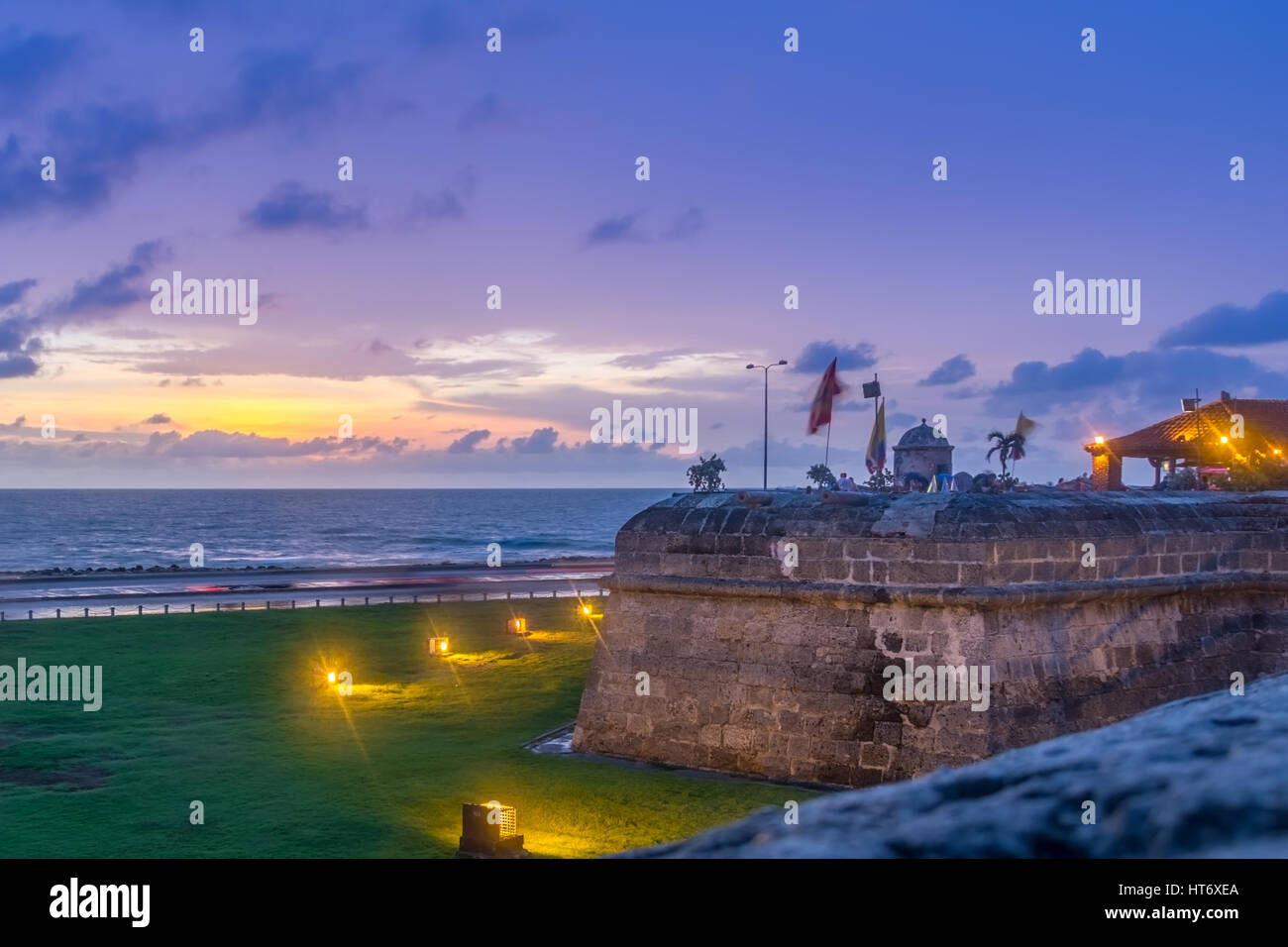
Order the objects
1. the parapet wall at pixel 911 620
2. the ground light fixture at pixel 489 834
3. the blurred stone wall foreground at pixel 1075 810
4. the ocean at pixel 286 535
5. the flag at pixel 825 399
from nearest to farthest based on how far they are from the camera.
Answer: the blurred stone wall foreground at pixel 1075 810 → the ground light fixture at pixel 489 834 → the parapet wall at pixel 911 620 → the flag at pixel 825 399 → the ocean at pixel 286 535

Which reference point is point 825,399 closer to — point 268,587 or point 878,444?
point 878,444

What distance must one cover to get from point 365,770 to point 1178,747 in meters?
15.7

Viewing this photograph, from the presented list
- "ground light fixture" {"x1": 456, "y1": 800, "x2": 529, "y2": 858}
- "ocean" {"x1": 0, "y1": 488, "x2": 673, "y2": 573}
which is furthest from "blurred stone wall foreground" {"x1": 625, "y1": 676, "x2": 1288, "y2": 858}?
"ocean" {"x1": 0, "y1": 488, "x2": 673, "y2": 573}

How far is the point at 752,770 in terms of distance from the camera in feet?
48.6

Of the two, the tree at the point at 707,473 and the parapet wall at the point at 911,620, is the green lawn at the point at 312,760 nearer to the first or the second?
the parapet wall at the point at 911,620

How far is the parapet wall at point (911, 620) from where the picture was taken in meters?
13.4

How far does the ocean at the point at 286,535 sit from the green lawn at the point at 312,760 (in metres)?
45.3

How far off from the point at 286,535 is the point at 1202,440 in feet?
328

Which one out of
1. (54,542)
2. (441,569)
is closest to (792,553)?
(441,569)

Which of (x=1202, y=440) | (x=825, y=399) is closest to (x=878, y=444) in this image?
(x=825, y=399)

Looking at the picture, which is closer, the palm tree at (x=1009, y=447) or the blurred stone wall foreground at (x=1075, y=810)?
the blurred stone wall foreground at (x=1075, y=810)

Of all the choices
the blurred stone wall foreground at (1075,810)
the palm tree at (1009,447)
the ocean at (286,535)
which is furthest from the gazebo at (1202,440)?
the ocean at (286,535)

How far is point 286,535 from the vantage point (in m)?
116
